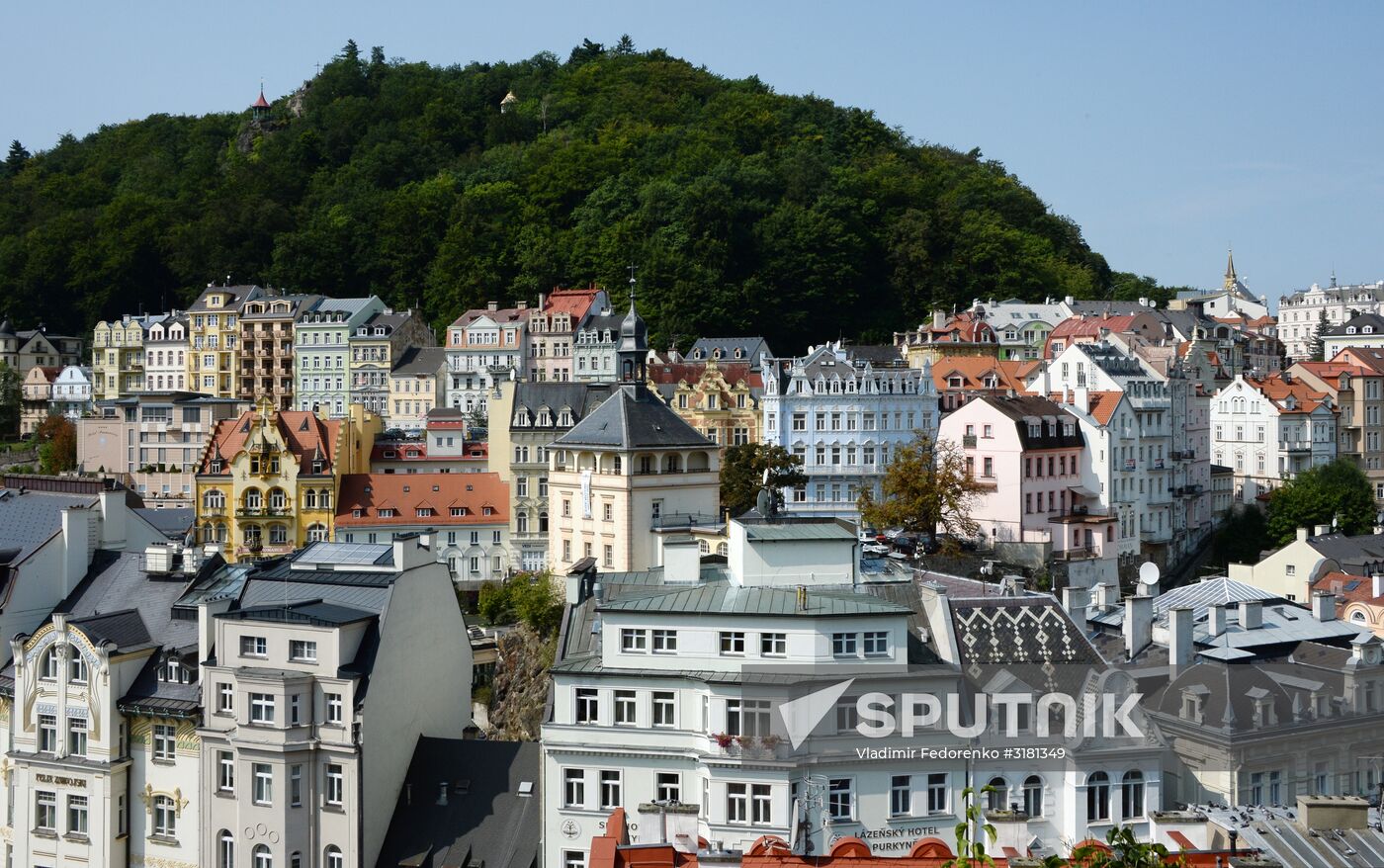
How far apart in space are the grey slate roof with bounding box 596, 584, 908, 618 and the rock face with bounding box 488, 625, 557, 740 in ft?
64.9

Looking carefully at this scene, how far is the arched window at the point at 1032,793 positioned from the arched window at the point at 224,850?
14502 millimetres

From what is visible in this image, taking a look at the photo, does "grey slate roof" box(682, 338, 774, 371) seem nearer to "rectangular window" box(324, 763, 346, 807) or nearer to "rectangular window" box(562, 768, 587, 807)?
"rectangular window" box(324, 763, 346, 807)

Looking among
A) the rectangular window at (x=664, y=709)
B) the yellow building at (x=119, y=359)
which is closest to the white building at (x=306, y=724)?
the rectangular window at (x=664, y=709)

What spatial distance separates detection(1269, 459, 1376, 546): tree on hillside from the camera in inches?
2948

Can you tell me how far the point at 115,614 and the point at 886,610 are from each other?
16059mm

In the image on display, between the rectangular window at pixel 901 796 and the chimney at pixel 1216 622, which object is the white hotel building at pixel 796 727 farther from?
the chimney at pixel 1216 622

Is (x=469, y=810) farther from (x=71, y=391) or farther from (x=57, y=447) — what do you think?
(x=71, y=391)

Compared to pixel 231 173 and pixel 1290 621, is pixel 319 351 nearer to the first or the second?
pixel 231 173

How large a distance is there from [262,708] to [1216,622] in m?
18.9

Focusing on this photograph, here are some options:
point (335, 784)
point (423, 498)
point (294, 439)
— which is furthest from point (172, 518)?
point (335, 784)

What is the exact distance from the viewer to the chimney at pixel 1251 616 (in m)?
35.8

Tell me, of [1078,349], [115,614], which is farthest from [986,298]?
[115,614]

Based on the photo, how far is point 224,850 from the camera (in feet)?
105

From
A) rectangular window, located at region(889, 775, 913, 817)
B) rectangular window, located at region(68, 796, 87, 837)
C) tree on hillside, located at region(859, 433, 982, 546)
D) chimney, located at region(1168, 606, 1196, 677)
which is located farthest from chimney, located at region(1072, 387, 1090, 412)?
rectangular window, located at region(68, 796, 87, 837)
